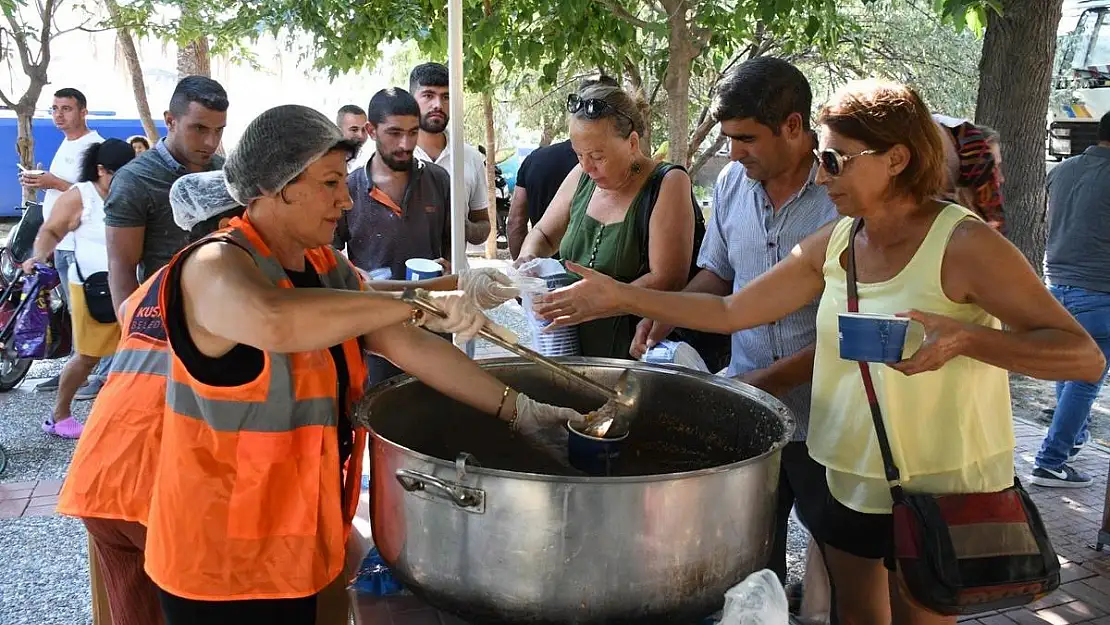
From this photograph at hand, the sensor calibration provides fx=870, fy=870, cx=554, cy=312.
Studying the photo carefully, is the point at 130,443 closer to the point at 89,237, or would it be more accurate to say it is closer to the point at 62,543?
Result: the point at 62,543

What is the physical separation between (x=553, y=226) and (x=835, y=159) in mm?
1696

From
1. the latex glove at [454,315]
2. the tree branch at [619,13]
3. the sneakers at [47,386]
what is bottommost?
the sneakers at [47,386]

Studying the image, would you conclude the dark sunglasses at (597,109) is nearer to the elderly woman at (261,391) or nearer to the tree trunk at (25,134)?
the elderly woman at (261,391)

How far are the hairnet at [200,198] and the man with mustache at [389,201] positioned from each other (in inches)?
54.8

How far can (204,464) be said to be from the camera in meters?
1.68

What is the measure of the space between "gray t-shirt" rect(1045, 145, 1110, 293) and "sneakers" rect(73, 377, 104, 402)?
588 cm

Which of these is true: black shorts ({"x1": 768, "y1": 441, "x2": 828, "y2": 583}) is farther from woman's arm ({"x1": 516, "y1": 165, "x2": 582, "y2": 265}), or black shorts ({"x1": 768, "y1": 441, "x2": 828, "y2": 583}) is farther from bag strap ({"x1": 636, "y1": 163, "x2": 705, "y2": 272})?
woman's arm ({"x1": 516, "y1": 165, "x2": 582, "y2": 265})

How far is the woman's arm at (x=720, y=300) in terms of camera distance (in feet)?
6.87

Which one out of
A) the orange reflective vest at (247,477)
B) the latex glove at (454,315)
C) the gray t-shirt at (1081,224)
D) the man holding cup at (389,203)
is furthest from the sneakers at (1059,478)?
the orange reflective vest at (247,477)

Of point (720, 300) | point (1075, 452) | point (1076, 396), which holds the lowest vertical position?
point (1075, 452)

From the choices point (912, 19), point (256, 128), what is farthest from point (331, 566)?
point (912, 19)

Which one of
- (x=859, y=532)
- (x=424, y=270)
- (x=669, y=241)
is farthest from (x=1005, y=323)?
(x=424, y=270)

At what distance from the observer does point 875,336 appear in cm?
150

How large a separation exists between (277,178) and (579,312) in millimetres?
838
